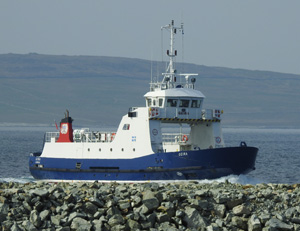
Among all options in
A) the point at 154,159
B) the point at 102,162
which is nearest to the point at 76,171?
the point at 102,162

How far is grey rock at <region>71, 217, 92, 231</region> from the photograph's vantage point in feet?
57.4

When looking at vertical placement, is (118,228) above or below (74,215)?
below

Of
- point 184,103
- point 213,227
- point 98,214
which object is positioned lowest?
point 213,227

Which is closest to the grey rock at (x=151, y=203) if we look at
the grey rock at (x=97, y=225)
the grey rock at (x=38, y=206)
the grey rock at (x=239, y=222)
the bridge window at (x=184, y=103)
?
the grey rock at (x=97, y=225)

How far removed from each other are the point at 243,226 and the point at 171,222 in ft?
6.11

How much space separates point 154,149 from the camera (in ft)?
118

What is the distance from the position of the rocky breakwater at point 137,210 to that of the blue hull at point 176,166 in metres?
14.2

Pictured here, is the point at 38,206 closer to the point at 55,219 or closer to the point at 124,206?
the point at 55,219

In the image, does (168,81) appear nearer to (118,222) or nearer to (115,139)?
(115,139)

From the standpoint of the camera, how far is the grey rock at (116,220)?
17.9 meters

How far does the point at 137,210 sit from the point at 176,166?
1599 cm

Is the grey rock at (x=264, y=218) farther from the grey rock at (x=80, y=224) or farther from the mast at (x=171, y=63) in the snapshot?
the mast at (x=171, y=63)

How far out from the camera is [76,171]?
3734 centimetres

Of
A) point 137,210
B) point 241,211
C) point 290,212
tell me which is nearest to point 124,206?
point 137,210
